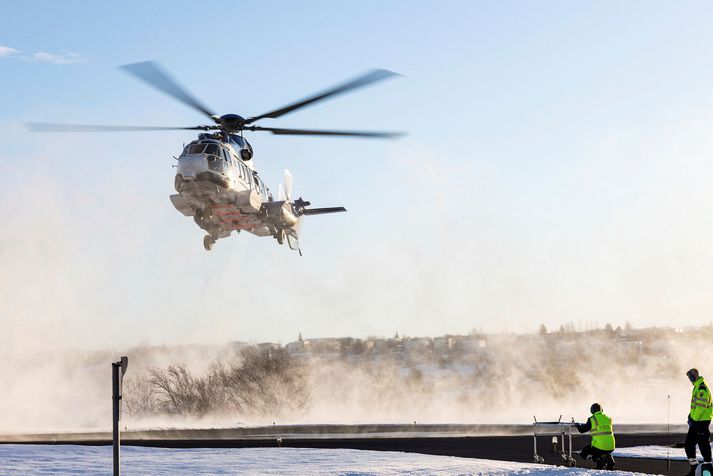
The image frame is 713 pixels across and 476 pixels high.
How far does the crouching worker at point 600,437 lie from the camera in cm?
1635

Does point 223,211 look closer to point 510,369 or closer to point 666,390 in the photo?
point 666,390

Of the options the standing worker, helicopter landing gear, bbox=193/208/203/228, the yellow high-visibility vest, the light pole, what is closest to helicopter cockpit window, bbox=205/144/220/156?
helicopter landing gear, bbox=193/208/203/228

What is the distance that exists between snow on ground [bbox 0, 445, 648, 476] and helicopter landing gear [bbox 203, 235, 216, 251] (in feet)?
24.8

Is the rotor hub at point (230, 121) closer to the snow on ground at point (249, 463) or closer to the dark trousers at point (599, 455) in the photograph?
the snow on ground at point (249, 463)

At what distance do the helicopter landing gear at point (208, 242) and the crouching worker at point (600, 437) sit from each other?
50.8ft

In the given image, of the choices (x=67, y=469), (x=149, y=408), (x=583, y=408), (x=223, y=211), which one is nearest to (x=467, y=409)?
(x=583, y=408)

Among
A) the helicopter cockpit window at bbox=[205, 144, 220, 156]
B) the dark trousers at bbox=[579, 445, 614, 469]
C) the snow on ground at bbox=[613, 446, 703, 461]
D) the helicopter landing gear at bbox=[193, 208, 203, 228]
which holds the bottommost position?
the snow on ground at bbox=[613, 446, 703, 461]

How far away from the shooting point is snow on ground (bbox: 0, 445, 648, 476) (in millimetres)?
17766

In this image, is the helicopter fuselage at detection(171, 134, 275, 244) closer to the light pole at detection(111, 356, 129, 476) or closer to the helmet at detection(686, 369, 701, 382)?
Answer: the light pole at detection(111, 356, 129, 476)

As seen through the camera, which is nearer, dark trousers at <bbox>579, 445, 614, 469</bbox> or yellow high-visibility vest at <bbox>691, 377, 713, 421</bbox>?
yellow high-visibility vest at <bbox>691, 377, 713, 421</bbox>

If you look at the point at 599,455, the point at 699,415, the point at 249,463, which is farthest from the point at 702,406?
the point at 249,463

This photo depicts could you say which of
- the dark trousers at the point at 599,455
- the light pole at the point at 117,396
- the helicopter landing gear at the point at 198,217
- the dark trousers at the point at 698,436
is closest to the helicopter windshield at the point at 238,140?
the helicopter landing gear at the point at 198,217

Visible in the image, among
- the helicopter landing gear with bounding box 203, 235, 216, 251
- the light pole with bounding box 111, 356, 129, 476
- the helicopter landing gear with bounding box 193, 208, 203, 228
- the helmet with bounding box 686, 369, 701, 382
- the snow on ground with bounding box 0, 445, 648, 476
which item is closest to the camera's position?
the light pole with bounding box 111, 356, 129, 476

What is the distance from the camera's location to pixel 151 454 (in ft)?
73.3
